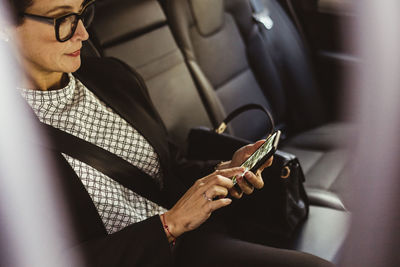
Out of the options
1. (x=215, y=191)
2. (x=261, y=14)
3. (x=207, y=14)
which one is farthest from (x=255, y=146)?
(x=261, y=14)

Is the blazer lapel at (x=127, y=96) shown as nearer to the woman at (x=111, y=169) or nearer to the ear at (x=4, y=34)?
the woman at (x=111, y=169)

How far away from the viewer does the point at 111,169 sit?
1.08 metres

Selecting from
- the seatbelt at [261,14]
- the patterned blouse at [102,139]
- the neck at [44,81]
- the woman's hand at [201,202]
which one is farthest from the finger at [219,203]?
the seatbelt at [261,14]

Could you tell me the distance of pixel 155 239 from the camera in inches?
39.0

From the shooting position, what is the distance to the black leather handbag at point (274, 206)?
127 centimetres

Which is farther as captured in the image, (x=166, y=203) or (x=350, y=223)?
(x=350, y=223)

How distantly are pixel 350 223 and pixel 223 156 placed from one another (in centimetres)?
40

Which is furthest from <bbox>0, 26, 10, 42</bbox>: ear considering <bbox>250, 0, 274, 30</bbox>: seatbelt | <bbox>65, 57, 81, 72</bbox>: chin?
<bbox>250, 0, 274, 30</bbox>: seatbelt

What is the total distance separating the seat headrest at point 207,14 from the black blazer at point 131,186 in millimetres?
593

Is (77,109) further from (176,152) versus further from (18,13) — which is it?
(176,152)

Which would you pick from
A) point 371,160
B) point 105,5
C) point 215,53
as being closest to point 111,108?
point 105,5

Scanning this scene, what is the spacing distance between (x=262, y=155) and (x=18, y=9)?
0.58 m

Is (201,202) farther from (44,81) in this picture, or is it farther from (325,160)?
(325,160)

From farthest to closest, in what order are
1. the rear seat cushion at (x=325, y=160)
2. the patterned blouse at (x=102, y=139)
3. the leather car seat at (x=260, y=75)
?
the leather car seat at (x=260, y=75) < the rear seat cushion at (x=325, y=160) < the patterned blouse at (x=102, y=139)
